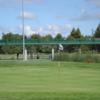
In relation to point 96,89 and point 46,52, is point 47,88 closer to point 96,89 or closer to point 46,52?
point 96,89

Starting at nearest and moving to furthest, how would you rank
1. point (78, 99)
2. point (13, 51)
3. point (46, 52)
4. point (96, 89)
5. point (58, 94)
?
point (78, 99) → point (58, 94) → point (96, 89) → point (13, 51) → point (46, 52)

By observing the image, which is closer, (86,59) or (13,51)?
(86,59)

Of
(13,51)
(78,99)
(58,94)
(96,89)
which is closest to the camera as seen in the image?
(78,99)

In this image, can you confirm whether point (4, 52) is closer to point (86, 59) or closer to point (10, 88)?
point (86, 59)

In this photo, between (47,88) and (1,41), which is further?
(1,41)

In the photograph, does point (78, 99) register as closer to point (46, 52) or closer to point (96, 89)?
point (96, 89)

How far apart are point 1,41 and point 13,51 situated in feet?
91.4

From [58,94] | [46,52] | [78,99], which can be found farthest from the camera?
[46,52]

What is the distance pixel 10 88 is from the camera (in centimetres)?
2052

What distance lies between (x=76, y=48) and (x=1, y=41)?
4316cm

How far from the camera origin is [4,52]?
127 meters

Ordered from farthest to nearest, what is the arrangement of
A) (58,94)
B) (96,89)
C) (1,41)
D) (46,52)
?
(46,52), (1,41), (96,89), (58,94)

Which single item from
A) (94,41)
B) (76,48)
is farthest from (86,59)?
(76,48)

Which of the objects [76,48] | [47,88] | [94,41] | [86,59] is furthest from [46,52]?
[47,88]
